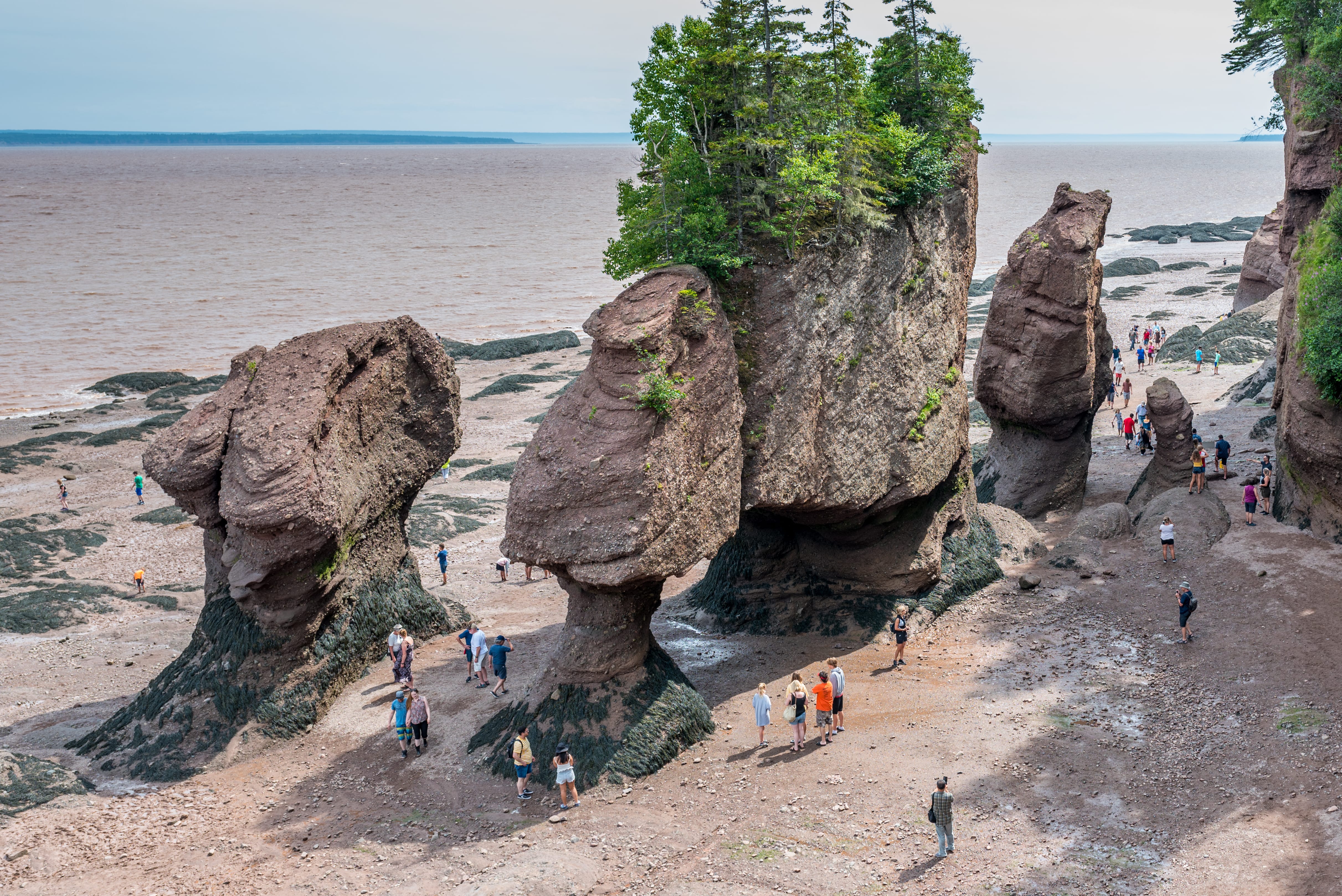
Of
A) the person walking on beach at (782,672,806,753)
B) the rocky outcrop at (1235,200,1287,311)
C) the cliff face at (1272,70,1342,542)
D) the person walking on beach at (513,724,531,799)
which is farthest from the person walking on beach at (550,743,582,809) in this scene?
the rocky outcrop at (1235,200,1287,311)

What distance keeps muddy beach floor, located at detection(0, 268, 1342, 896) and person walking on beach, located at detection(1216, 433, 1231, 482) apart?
3.83 metres

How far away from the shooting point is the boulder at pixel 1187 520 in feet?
89.0

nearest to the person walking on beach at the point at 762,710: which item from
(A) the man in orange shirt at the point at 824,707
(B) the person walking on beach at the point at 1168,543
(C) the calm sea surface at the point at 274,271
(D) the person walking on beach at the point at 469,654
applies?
(A) the man in orange shirt at the point at 824,707

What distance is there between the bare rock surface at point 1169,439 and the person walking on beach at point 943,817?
1762cm

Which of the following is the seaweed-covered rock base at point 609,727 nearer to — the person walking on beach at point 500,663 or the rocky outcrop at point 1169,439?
the person walking on beach at point 500,663

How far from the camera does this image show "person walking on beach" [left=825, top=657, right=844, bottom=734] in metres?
19.6

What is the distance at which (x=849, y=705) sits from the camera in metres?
21.0

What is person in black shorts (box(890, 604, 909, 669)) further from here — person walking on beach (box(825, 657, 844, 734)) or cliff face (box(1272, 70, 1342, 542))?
cliff face (box(1272, 70, 1342, 542))

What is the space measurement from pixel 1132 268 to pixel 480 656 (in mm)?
87655

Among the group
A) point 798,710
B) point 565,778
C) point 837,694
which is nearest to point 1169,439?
point 837,694

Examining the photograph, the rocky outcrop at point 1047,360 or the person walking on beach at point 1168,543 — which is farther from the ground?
the rocky outcrop at point 1047,360

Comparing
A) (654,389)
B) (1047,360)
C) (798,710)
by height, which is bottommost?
(798,710)

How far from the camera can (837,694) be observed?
19.7 metres

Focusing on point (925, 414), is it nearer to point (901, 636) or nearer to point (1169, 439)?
point (901, 636)
